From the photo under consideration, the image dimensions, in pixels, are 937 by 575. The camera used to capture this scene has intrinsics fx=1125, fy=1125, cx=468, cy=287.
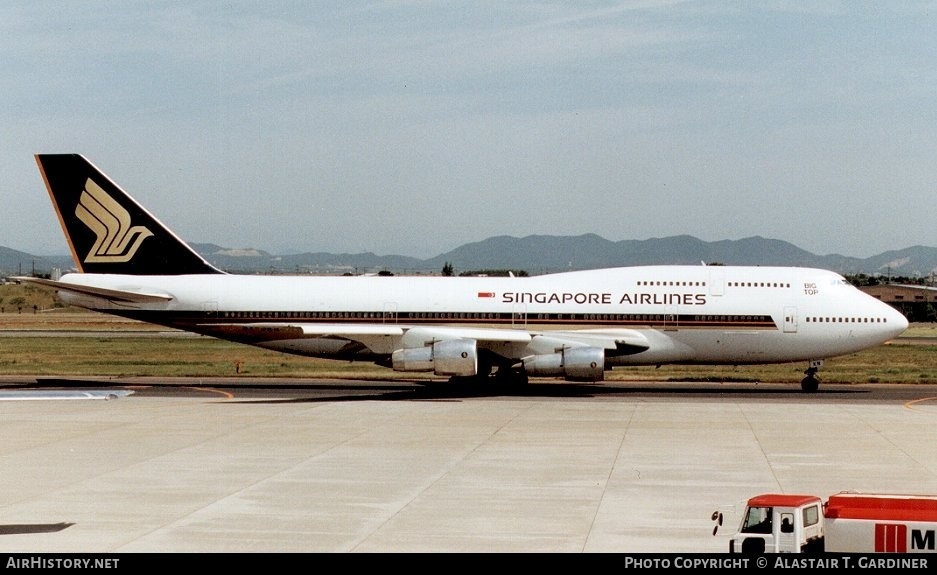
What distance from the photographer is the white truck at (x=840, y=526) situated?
13008mm

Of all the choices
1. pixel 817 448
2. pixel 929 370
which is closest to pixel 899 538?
pixel 817 448

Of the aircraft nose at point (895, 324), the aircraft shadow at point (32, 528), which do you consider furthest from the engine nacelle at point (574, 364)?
the aircraft shadow at point (32, 528)

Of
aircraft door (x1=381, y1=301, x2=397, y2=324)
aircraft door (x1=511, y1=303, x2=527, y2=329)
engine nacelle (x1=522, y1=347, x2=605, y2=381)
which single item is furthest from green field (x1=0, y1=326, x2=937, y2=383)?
engine nacelle (x1=522, y1=347, x2=605, y2=381)

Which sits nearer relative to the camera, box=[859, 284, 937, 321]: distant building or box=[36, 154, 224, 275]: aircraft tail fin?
box=[36, 154, 224, 275]: aircraft tail fin

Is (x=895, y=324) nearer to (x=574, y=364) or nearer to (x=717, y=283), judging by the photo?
(x=717, y=283)

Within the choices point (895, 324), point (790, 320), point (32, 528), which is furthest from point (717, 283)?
point (32, 528)

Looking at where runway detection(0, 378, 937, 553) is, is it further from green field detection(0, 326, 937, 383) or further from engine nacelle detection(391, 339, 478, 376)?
green field detection(0, 326, 937, 383)

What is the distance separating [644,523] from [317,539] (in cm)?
527

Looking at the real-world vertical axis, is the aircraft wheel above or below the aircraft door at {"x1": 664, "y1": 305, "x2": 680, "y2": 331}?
below

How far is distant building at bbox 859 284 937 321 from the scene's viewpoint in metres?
144

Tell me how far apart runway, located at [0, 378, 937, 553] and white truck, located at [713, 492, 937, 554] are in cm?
219

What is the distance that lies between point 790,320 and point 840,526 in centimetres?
2916

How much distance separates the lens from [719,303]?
41.4 m

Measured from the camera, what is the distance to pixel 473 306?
4216 centimetres
